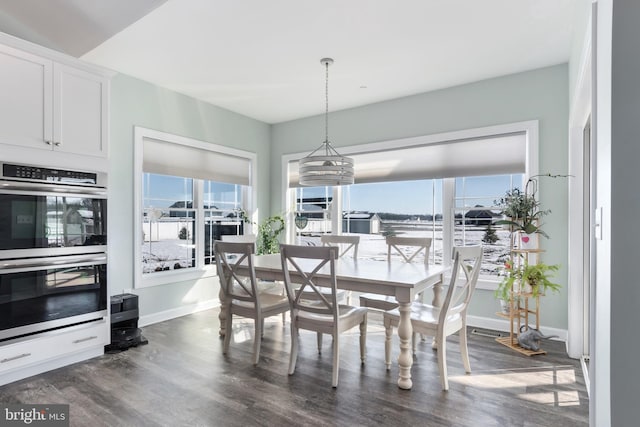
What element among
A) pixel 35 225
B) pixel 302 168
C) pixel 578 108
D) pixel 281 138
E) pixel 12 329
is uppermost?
pixel 281 138

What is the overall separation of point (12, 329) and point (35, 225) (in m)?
0.75

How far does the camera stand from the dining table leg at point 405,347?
2.47 metres

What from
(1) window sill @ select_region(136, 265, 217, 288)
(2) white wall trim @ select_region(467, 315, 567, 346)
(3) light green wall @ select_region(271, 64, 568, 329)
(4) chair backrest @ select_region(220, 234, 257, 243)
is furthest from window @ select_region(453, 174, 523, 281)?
(1) window sill @ select_region(136, 265, 217, 288)

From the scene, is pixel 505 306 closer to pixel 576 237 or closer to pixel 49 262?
pixel 576 237

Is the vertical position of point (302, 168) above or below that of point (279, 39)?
below

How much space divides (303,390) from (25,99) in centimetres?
293

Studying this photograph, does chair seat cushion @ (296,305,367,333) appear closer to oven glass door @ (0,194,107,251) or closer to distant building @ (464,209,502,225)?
oven glass door @ (0,194,107,251)

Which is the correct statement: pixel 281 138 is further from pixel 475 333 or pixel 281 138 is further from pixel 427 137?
pixel 475 333

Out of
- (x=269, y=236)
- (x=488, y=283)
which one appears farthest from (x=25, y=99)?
(x=488, y=283)

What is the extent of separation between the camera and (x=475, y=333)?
3691 millimetres

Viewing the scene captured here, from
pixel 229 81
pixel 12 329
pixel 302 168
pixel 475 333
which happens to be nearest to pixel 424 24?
pixel 302 168

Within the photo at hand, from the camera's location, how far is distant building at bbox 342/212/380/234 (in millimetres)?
4840

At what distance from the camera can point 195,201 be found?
4.69 metres

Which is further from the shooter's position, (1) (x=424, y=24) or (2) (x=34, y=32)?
(2) (x=34, y=32)
